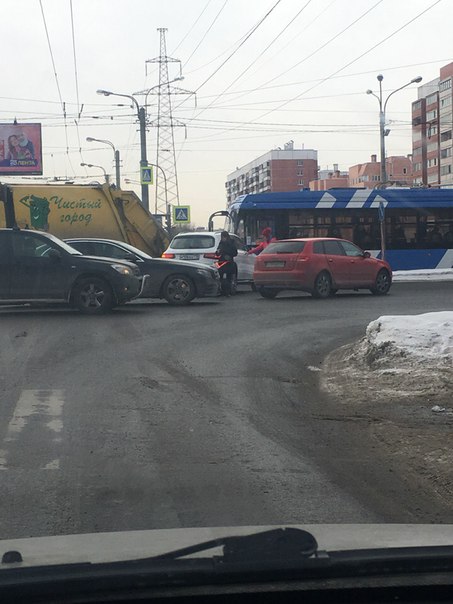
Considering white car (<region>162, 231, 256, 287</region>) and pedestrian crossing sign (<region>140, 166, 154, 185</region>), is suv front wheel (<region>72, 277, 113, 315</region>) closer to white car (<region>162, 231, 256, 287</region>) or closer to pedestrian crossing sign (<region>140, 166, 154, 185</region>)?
white car (<region>162, 231, 256, 287</region>)

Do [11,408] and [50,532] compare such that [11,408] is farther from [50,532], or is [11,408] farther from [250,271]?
[250,271]

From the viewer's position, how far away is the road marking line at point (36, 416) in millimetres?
6681

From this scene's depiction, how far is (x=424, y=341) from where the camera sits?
36.4 ft

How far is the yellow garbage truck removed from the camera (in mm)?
27922

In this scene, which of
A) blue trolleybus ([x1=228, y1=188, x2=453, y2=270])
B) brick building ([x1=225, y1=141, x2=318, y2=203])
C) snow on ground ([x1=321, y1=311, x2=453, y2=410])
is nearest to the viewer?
snow on ground ([x1=321, y1=311, x2=453, y2=410])

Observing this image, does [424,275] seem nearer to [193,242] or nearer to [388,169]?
[193,242]

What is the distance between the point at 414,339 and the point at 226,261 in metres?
11.1

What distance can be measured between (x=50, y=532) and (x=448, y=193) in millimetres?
29267

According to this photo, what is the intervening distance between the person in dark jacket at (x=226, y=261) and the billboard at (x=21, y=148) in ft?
128

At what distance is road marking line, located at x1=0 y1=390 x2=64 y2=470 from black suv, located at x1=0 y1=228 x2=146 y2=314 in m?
8.07

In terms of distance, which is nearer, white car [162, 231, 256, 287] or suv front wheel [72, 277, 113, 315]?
suv front wheel [72, 277, 113, 315]

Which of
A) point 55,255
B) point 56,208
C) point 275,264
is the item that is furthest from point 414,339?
point 56,208

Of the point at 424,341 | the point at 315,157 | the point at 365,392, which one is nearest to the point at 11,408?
the point at 365,392

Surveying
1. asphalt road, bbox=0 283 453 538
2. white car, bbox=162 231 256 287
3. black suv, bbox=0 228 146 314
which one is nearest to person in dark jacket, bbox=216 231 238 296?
white car, bbox=162 231 256 287
